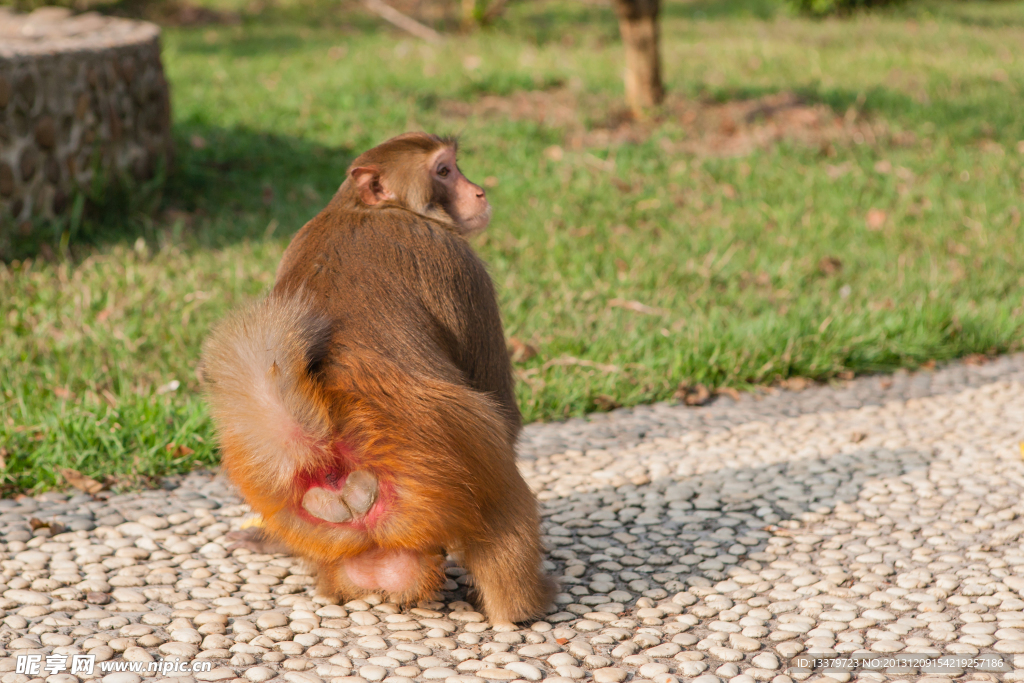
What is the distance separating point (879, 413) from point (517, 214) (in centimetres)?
304

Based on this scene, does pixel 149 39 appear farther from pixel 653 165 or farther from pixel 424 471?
pixel 424 471

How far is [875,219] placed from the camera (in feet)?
22.7

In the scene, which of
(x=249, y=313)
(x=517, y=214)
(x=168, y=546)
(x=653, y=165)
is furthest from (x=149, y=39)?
(x=249, y=313)

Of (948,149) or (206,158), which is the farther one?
(948,149)

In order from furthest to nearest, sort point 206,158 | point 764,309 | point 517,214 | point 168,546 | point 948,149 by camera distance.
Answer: point 948,149 → point 206,158 → point 517,214 → point 764,309 → point 168,546

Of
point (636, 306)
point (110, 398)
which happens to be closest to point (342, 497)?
point (110, 398)

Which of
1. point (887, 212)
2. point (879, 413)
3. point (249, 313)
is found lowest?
point (879, 413)

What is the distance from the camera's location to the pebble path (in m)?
2.60

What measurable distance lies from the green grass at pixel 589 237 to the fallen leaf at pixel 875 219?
64mm

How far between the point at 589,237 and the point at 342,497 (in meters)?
4.33

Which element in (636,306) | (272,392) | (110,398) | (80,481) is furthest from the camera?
(636,306)

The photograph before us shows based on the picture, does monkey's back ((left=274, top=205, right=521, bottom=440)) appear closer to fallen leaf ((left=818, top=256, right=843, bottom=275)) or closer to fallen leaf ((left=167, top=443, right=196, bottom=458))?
fallen leaf ((left=167, top=443, right=196, bottom=458))

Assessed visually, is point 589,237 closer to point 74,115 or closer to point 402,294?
point 74,115

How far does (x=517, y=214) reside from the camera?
269 inches
